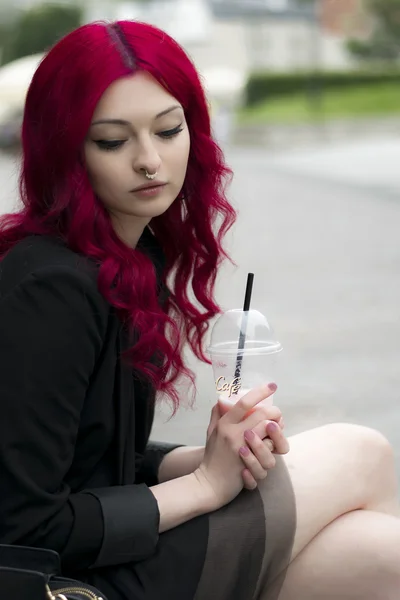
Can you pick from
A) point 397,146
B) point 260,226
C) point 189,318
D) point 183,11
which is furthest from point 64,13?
point 189,318

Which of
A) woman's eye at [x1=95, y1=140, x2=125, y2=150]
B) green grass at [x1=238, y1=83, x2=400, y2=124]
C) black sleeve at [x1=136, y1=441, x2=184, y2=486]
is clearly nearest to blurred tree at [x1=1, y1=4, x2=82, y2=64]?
green grass at [x1=238, y1=83, x2=400, y2=124]

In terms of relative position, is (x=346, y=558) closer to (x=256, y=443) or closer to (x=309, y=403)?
(x=256, y=443)

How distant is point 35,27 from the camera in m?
37.5

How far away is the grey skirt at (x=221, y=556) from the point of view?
1995mm

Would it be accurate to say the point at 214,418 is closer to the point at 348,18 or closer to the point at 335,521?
the point at 335,521

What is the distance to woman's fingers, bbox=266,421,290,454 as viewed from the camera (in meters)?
2.05

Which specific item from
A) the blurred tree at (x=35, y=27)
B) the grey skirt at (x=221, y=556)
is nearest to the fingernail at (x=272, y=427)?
the grey skirt at (x=221, y=556)

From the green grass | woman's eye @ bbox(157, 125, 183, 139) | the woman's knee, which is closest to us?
woman's eye @ bbox(157, 125, 183, 139)

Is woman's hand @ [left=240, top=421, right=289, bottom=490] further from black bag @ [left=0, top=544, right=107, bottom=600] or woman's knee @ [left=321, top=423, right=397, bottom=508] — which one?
black bag @ [left=0, top=544, right=107, bottom=600]

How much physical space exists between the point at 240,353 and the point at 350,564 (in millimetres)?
404

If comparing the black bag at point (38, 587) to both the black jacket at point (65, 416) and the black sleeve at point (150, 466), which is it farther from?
the black sleeve at point (150, 466)

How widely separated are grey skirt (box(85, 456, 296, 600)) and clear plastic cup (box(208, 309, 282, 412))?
167mm

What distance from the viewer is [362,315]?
6492 millimetres

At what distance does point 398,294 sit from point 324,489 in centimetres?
497
